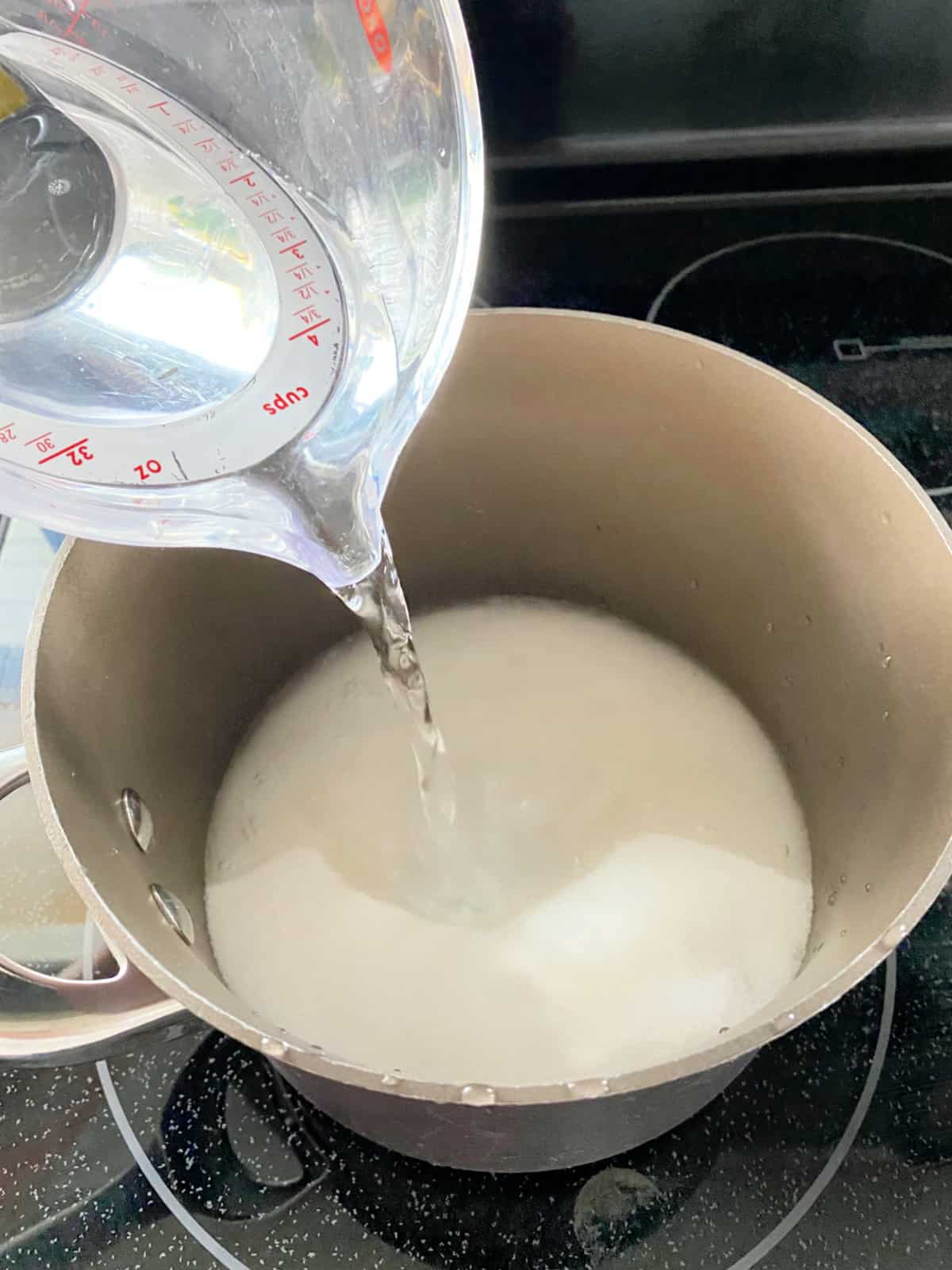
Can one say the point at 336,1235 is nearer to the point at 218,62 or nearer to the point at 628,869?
the point at 628,869

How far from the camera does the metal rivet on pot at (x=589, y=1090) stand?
0.38m

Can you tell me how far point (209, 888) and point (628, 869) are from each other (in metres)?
0.26

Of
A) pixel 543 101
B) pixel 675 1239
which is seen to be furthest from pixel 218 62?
pixel 675 1239

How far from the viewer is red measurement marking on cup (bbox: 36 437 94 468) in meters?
0.51

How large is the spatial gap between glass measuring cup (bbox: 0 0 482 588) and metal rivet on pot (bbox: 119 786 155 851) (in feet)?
0.50

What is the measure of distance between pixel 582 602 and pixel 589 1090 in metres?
0.51

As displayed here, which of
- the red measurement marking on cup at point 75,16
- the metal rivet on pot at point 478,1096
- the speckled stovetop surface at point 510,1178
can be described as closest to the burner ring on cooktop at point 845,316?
the speckled stovetop surface at point 510,1178

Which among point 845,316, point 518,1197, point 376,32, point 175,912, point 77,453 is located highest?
point 376,32

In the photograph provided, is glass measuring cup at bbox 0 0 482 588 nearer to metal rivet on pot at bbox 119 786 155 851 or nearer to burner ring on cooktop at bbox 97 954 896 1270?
metal rivet on pot at bbox 119 786 155 851

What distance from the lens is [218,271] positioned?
0.54 m

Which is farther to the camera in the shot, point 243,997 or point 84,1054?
point 243,997

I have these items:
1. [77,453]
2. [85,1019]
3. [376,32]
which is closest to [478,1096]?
[85,1019]

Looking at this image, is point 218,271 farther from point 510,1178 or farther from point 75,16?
point 510,1178

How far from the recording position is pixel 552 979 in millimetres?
665
